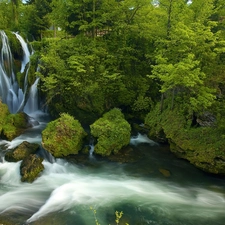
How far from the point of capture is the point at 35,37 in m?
27.7

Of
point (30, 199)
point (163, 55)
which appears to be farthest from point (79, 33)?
point (30, 199)

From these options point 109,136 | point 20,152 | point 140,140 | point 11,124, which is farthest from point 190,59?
point 11,124

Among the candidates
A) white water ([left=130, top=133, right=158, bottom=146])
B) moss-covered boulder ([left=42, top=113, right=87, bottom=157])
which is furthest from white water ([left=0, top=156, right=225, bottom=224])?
white water ([left=130, top=133, right=158, bottom=146])

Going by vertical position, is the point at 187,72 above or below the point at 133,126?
above

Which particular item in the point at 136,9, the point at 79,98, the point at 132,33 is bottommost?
the point at 79,98

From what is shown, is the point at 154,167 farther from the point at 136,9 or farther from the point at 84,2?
the point at 84,2

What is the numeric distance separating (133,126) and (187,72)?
21.4 ft

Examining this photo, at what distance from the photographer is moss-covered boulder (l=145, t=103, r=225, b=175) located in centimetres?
1109

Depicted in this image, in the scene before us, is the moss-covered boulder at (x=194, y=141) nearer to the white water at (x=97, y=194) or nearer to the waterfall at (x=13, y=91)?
the white water at (x=97, y=194)

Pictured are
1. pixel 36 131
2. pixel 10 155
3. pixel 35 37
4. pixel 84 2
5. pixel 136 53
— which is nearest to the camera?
pixel 10 155

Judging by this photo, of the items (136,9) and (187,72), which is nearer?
(187,72)

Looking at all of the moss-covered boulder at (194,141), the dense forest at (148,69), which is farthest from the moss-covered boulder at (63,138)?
the moss-covered boulder at (194,141)

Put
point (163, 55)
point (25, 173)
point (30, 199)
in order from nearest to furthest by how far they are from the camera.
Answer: point (30, 199) < point (25, 173) < point (163, 55)

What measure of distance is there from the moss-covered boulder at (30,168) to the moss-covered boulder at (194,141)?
676 cm
